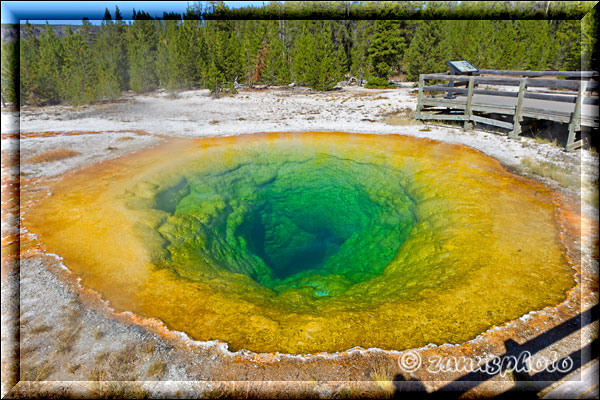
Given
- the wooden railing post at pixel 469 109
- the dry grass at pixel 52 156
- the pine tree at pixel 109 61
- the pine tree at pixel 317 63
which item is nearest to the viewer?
the dry grass at pixel 52 156

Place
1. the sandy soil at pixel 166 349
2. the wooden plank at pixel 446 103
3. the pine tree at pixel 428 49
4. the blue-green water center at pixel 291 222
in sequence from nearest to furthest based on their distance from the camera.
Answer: the sandy soil at pixel 166 349
the blue-green water center at pixel 291 222
the wooden plank at pixel 446 103
the pine tree at pixel 428 49

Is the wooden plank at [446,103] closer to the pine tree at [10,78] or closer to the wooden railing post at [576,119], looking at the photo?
the wooden railing post at [576,119]

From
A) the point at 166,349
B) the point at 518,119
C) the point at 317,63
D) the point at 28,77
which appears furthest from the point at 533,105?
the point at 28,77

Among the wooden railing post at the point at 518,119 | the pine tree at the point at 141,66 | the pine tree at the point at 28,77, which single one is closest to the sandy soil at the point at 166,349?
the wooden railing post at the point at 518,119

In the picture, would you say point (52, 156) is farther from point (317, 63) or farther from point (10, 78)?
point (317, 63)

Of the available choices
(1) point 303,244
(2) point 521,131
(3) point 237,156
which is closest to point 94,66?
(3) point 237,156

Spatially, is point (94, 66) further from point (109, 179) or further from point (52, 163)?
point (109, 179)
